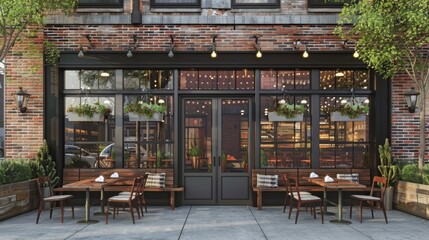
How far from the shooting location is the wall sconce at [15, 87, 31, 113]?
33.3 ft

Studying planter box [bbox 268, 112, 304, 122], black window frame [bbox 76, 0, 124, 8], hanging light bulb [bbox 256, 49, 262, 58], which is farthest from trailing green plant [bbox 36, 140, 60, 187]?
hanging light bulb [bbox 256, 49, 262, 58]

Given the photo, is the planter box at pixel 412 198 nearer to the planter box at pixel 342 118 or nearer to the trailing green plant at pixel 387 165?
the trailing green plant at pixel 387 165

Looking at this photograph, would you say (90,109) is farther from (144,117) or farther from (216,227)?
(216,227)

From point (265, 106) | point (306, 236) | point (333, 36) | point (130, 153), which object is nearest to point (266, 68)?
point (265, 106)

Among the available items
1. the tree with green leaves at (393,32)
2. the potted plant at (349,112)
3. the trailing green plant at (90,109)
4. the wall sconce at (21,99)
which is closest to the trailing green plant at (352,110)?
the potted plant at (349,112)

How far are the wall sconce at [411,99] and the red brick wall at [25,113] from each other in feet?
29.9

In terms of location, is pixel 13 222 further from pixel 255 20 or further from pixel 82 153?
pixel 255 20

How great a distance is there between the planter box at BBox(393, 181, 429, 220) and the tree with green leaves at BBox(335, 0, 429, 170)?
56cm

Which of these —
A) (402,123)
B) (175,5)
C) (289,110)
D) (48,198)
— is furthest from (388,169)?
(48,198)

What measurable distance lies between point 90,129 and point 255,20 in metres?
5.02

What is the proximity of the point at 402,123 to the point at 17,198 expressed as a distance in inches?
366

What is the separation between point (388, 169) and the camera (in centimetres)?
1004

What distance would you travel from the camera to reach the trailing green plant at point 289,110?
10164mm

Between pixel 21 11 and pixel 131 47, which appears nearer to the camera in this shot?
pixel 21 11
